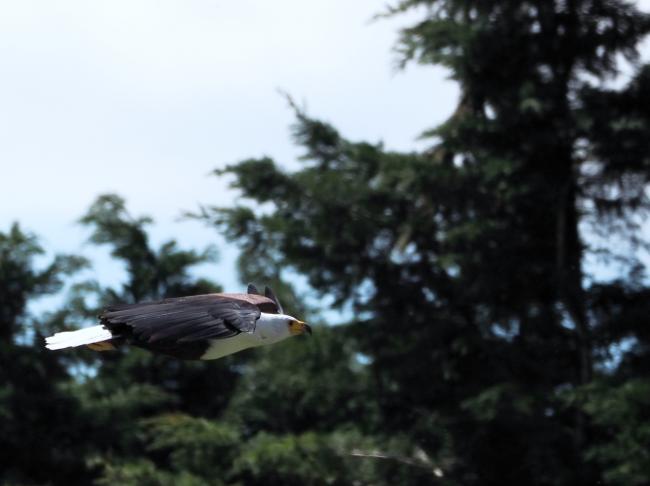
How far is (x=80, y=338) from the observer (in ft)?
23.2

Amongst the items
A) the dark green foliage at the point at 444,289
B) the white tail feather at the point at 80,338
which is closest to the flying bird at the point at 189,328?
the white tail feather at the point at 80,338

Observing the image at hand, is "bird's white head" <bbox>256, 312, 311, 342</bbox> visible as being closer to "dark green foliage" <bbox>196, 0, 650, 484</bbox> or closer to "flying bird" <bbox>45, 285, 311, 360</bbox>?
"flying bird" <bbox>45, 285, 311, 360</bbox>

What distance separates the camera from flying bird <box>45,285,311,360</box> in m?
6.67

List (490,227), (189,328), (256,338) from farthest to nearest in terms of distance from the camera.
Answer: (490,227)
(256,338)
(189,328)

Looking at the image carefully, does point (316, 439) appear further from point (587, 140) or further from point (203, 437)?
point (587, 140)

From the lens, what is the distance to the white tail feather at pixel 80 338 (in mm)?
6941

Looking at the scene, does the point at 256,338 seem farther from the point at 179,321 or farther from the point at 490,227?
the point at 490,227

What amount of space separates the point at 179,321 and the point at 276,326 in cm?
62

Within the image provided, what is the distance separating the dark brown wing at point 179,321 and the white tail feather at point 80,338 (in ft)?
0.37

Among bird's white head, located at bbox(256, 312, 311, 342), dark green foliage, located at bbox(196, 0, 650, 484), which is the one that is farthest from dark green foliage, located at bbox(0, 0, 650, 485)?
bird's white head, located at bbox(256, 312, 311, 342)

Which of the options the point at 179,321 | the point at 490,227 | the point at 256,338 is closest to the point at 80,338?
the point at 179,321

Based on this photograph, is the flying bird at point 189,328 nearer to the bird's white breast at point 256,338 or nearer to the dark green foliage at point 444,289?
the bird's white breast at point 256,338

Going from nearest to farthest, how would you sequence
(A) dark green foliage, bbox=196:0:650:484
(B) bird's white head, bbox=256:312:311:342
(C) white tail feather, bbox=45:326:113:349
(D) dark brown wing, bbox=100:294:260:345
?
(D) dark brown wing, bbox=100:294:260:345, (C) white tail feather, bbox=45:326:113:349, (B) bird's white head, bbox=256:312:311:342, (A) dark green foliage, bbox=196:0:650:484

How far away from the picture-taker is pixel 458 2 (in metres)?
15.1
